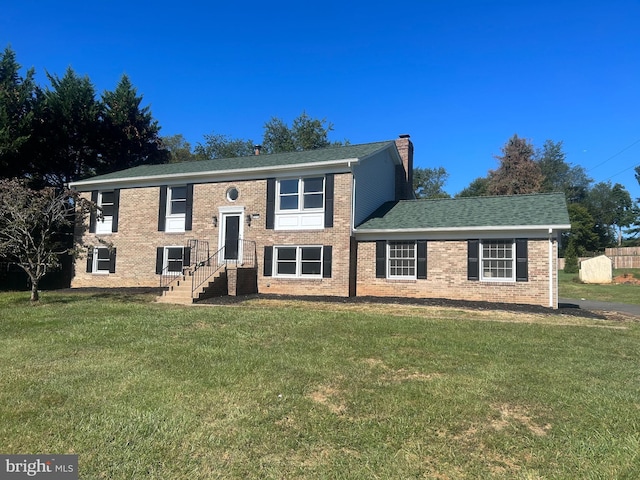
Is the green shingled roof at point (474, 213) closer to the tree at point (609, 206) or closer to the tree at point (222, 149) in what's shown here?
the tree at point (222, 149)

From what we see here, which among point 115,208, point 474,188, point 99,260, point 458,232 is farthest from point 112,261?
point 474,188

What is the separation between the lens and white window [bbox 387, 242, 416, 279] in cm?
1541

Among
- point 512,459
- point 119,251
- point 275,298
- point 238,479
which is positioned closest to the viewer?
point 238,479

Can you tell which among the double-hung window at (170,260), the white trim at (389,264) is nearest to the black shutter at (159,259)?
the double-hung window at (170,260)

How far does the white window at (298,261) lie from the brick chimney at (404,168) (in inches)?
274

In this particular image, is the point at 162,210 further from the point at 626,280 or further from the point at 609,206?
the point at 609,206

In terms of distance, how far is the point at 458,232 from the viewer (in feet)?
48.0

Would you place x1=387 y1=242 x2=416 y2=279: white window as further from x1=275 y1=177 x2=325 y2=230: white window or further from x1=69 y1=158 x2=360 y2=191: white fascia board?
x1=69 y1=158 x2=360 y2=191: white fascia board

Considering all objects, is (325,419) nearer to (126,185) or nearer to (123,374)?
(123,374)

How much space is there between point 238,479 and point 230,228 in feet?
48.9

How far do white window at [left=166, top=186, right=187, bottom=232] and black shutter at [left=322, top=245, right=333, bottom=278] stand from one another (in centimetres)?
663

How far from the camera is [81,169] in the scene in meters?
28.3

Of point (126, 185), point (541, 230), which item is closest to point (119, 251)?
point (126, 185)

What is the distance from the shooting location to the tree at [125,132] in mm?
27797
